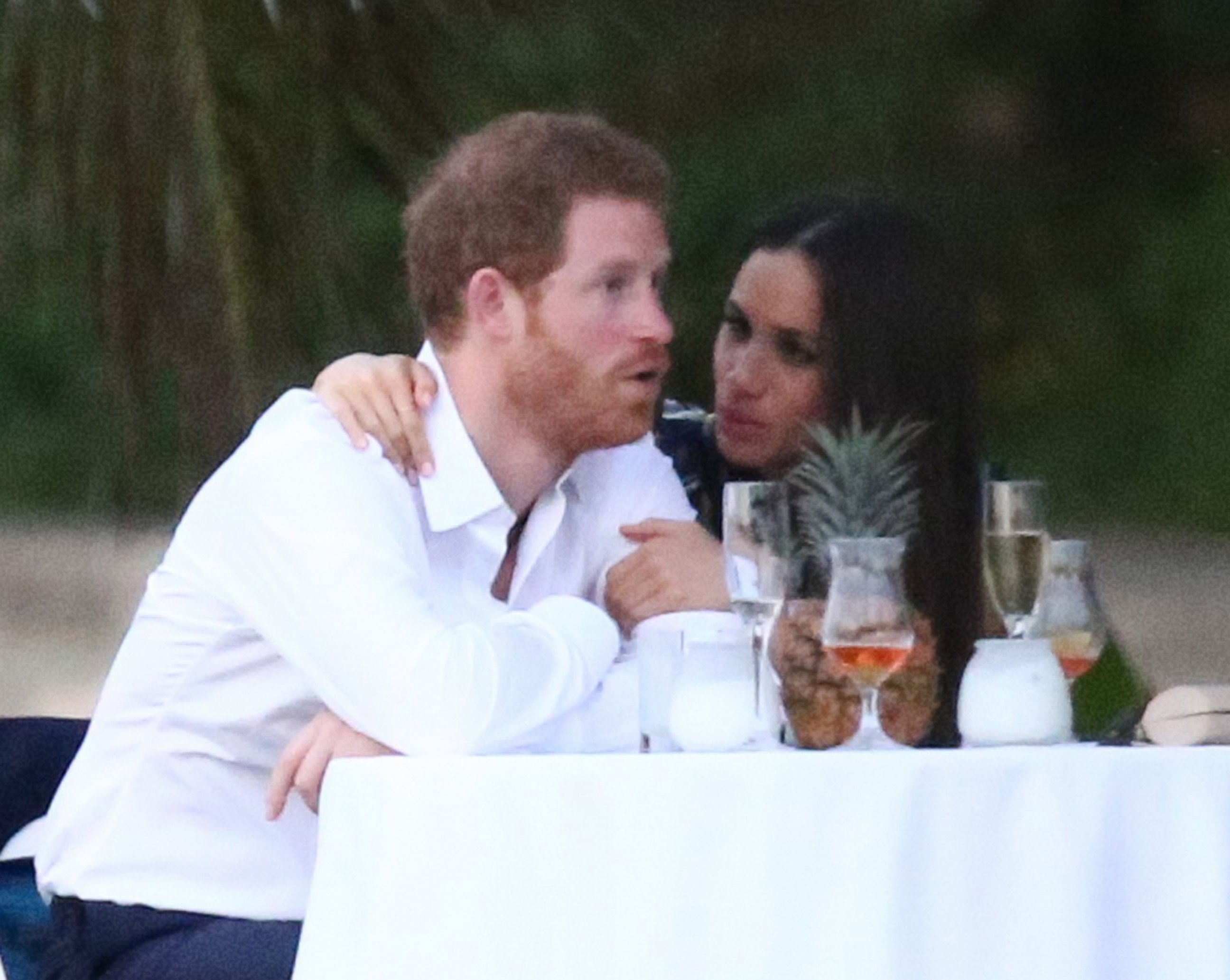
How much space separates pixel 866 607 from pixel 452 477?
68 centimetres

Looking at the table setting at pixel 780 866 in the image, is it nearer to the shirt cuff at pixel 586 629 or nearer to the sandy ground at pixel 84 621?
the shirt cuff at pixel 586 629

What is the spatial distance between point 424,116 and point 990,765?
2678mm

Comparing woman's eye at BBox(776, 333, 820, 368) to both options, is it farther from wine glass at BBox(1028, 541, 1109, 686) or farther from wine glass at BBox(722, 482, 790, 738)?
wine glass at BBox(722, 482, 790, 738)

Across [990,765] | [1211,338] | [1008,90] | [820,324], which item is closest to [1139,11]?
[1008,90]

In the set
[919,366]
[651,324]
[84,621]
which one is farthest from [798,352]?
[84,621]

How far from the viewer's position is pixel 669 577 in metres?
2.37

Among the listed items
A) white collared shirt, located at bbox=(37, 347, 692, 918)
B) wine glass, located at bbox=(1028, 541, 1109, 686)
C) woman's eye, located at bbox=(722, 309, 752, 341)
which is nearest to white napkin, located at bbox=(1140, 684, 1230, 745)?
wine glass, located at bbox=(1028, 541, 1109, 686)

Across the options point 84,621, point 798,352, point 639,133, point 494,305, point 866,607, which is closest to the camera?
point 866,607

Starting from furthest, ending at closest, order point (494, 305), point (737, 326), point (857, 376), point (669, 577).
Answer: point (737, 326) < point (857, 376) < point (494, 305) < point (669, 577)

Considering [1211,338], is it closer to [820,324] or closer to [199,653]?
[820,324]

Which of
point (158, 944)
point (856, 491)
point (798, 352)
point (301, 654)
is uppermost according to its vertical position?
point (798, 352)

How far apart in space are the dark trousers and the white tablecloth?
0.50 metres

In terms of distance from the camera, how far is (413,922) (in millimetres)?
1726

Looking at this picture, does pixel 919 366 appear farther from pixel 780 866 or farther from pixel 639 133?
pixel 780 866
